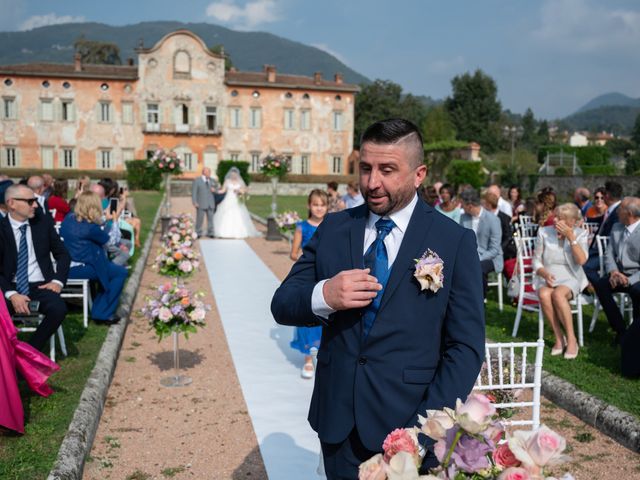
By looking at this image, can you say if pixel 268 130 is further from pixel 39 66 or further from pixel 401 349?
pixel 401 349

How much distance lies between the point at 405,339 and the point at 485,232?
714 centimetres

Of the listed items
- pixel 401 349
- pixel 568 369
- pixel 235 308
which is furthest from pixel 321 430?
pixel 235 308

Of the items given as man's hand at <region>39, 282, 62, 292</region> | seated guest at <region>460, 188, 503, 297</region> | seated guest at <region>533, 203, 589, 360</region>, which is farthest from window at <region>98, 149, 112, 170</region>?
seated guest at <region>533, 203, 589, 360</region>

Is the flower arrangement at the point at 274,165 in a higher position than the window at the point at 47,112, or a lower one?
lower

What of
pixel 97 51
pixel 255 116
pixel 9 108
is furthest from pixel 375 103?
pixel 97 51

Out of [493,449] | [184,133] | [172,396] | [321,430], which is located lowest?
[172,396]

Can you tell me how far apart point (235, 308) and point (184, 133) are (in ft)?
156

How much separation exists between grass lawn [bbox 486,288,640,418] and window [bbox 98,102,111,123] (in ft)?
164

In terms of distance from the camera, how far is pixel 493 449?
1.62 meters

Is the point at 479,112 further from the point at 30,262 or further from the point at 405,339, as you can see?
the point at 405,339

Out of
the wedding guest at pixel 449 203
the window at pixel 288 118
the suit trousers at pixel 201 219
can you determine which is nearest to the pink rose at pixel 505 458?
the wedding guest at pixel 449 203

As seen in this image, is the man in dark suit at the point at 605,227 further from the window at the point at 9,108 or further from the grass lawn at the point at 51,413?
the window at the point at 9,108

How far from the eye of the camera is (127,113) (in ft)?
179

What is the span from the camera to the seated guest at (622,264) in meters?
7.29
